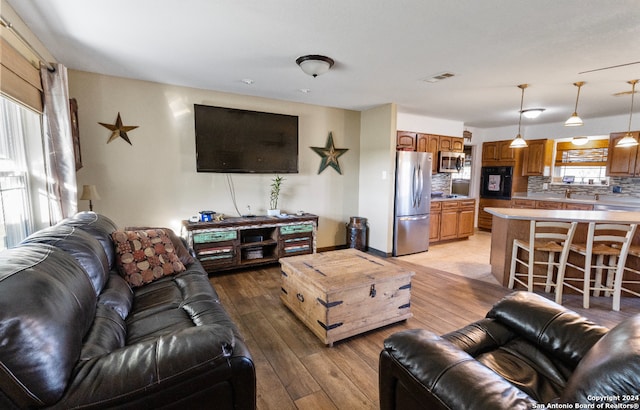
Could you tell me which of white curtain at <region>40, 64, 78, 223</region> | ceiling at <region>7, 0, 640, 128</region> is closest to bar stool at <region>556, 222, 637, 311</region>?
ceiling at <region>7, 0, 640, 128</region>

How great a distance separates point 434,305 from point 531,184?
5222 mm

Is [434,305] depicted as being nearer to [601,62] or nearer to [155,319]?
[155,319]

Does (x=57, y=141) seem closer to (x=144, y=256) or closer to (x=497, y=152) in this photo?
(x=144, y=256)

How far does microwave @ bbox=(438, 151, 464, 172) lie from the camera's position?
5.62 m

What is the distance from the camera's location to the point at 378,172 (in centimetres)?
478

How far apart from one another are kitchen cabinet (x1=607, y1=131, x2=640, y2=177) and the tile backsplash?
1.30 ft

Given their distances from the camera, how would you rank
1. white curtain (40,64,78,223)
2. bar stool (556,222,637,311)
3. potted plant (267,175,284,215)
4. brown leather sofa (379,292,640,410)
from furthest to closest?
1. potted plant (267,175,284,215)
2. bar stool (556,222,637,311)
3. white curtain (40,64,78,223)
4. brown leather sofa (379,292,640,410)

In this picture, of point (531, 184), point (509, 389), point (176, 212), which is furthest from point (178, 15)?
point (531, 184)

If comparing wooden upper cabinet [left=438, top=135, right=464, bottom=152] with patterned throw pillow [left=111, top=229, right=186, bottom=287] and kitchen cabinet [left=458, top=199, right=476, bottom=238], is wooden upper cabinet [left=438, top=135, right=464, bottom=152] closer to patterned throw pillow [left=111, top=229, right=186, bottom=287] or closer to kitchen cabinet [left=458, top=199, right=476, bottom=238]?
kitchen cabinet [left=458, top=199, right=476, bottom=238]

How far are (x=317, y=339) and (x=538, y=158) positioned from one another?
6.21 meters

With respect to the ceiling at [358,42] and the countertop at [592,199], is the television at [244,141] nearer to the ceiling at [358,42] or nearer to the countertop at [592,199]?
the ceiling at [358,42]

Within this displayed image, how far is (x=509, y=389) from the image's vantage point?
0.95 meters

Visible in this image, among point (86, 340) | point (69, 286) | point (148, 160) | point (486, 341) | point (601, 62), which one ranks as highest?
point (601, 62)

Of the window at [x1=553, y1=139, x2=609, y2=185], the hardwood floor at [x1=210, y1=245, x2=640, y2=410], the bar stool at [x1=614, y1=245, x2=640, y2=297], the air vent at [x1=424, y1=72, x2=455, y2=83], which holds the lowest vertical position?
the hardwood floor at [x1=210, y1=245, x2=640, y2=410]
